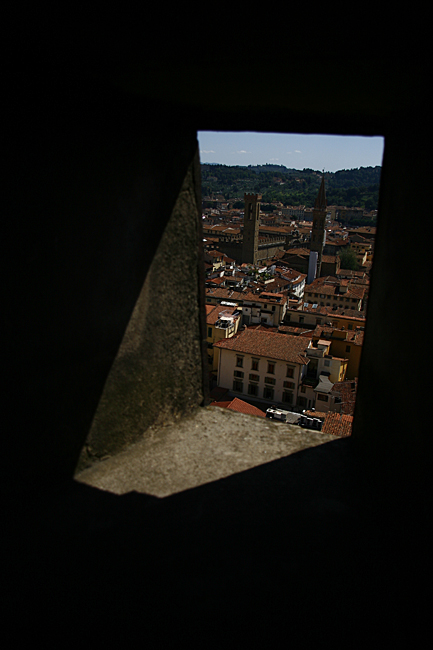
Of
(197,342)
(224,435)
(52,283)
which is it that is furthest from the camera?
(197,342)

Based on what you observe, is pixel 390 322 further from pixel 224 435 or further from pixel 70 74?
pixel 70 74

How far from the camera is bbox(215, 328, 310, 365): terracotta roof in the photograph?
1502 cm

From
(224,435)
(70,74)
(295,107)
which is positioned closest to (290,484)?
(224,435)

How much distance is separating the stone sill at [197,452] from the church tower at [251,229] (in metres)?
43.9

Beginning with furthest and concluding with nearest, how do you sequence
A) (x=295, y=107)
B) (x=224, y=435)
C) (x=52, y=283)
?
(x=224, y=435)
(x=295, y=107)
(x=52, y=283)

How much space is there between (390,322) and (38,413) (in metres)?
1.28

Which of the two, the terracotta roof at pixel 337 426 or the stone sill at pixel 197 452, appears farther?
the terracotta roof at pixel 337 426

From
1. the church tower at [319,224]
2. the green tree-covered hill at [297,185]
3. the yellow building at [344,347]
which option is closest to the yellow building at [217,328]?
the yellow building at [344,347]

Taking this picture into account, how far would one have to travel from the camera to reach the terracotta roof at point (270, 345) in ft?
49.3

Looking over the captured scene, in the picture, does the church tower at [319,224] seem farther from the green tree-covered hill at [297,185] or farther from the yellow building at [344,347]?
the green tree-covered hill at [297,185]

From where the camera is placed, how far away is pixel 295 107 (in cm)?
173

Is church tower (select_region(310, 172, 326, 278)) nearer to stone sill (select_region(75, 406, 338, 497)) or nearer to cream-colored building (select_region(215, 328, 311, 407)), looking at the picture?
cream-colored building (select_region(215, 328, 311, 407))

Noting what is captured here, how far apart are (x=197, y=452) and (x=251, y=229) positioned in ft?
146

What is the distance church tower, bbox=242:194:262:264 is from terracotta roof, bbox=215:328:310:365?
30.5 metres
